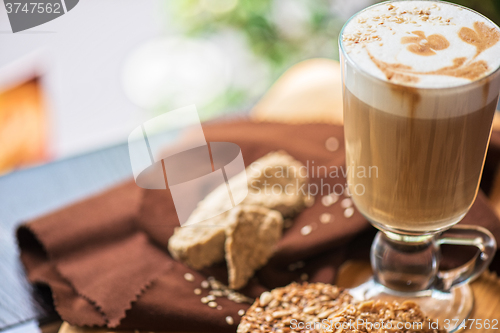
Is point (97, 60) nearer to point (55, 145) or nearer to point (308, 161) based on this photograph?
point (55, 145)

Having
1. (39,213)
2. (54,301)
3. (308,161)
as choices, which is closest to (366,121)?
(308,161)

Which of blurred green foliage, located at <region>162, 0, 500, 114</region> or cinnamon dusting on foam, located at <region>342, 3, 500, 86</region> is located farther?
blurred green foliage, located at <region>162, 0, 500, 114</region>

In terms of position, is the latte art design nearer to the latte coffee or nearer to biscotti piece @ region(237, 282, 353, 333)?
the latte coffee

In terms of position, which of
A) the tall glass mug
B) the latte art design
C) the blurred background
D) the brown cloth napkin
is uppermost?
the latte art design

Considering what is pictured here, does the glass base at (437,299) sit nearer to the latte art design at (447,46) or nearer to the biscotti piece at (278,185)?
the biscotti piece at (278,185)

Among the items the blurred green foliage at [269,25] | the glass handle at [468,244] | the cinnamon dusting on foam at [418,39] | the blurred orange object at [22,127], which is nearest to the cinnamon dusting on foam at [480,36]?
the cinnamon dusting on foam at [418,39]

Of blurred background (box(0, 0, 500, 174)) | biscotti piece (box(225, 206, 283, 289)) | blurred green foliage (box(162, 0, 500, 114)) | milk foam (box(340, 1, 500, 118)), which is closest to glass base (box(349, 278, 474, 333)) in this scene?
biscotti piece (box(225, 206, 283, 289))
